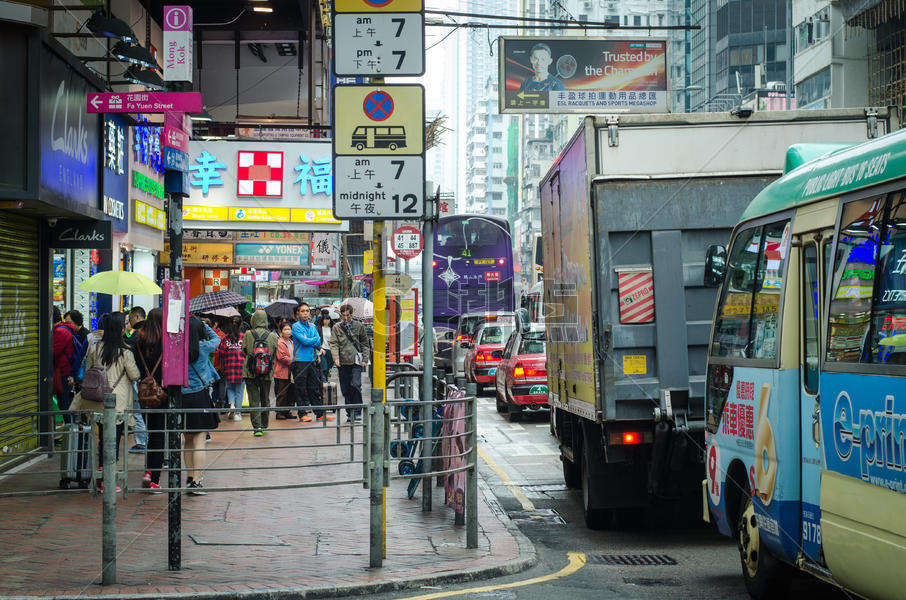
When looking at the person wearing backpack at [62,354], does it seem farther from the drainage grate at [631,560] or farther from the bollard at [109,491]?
the drainage grate at [631,560]

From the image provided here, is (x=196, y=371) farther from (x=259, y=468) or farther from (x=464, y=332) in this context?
(x=464, y=332)

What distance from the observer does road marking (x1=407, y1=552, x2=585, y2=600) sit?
7105 millimetres

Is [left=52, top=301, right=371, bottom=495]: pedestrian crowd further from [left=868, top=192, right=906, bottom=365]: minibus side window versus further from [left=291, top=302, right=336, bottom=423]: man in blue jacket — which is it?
[left=868, top=192, right=906, bottom=365]: minibus side window

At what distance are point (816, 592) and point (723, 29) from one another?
6888 cm

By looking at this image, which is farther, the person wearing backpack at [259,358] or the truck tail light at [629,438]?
the person wearing backpack at [259,358]

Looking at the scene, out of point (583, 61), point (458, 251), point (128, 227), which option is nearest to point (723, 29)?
point (458, 251)

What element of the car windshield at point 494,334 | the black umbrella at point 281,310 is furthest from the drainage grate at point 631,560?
the car windshield at point 494,334

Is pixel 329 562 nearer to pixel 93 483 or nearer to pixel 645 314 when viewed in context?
pixel 93 483

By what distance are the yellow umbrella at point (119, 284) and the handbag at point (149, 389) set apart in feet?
8.42

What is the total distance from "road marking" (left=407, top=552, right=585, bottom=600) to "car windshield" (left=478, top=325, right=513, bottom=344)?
16200 mm

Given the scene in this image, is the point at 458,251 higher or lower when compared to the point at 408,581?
higher

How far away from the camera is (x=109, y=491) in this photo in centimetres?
710

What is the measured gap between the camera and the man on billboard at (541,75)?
902 inches

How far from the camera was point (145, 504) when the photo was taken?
10430mm
